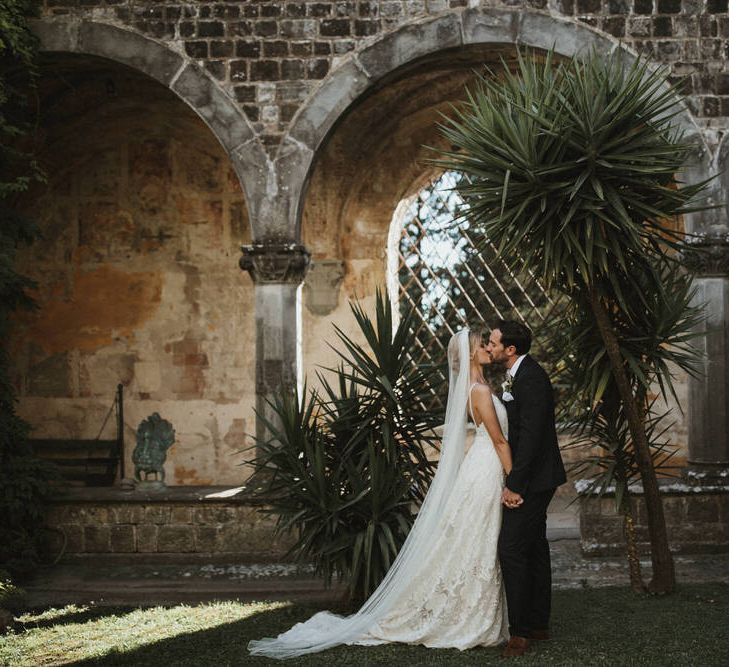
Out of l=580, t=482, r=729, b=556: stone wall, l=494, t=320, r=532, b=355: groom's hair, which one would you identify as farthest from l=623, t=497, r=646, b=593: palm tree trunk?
l=494, t=320, r=532, b=355: groom's hair

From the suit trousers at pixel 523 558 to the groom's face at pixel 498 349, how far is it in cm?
72

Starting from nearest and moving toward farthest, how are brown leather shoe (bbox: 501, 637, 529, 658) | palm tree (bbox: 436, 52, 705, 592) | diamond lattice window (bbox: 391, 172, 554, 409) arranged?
brown leather shoe (bbox: 501, 637, 529, 658) → palm tree (bbox: 436, 52, 705, 592) → diamond lattice window (bbox: 391, 172, 554, 409)

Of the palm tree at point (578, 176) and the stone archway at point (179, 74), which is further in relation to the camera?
the stone archway at point (179, 74)

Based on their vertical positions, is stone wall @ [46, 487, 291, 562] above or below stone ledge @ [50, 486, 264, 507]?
below

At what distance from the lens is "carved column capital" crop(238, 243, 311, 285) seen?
7.96 metres

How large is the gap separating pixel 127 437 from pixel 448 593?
657 centimetres

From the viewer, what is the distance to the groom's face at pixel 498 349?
5121 mm

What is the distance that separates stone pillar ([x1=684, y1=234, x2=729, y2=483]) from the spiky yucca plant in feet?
8.84

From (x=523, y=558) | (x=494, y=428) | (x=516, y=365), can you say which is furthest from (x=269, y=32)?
(x=523, y=558)

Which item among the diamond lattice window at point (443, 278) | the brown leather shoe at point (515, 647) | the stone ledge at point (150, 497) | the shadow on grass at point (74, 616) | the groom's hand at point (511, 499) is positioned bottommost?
the shadow on grass at point (74, 616)

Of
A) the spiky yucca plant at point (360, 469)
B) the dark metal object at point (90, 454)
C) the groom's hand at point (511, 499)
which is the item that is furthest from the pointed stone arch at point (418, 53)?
the dark metal object at point (90, 454)

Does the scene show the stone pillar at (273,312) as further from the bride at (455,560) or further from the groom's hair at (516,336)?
the groom's hair at (516,336)

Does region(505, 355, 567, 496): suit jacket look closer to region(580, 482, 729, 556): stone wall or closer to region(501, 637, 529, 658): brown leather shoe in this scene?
region(501, 637, 529, 658): brown leather shoe

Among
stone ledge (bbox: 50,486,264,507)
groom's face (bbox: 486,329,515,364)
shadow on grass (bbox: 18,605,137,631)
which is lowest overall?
shadow on grass (bbox: 18,605,137,631)
